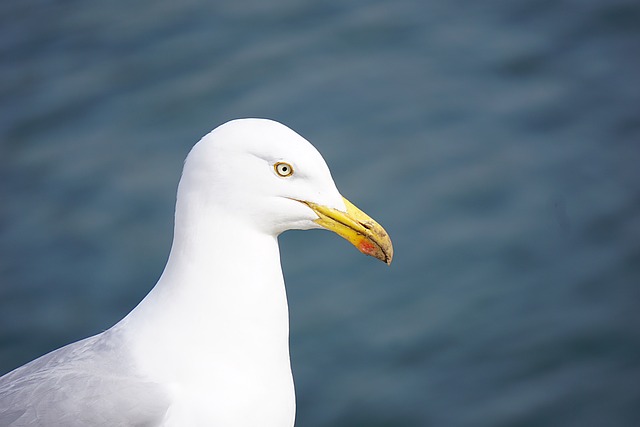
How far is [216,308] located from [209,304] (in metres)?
0.02

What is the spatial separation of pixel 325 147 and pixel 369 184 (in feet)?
1.18

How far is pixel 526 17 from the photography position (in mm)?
5895

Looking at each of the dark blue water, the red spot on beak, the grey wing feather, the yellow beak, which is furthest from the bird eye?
the dark blue water

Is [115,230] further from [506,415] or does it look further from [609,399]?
[609,399]

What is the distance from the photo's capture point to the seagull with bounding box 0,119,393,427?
9.64 feet

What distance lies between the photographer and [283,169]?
9.64 ft

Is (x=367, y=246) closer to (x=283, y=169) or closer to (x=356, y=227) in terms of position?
(x=356, y=227)

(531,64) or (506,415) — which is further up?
(531,64)

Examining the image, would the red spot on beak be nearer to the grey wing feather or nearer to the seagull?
the seagull

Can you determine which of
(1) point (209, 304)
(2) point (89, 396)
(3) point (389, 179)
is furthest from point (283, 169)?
(3) point (389, 179)

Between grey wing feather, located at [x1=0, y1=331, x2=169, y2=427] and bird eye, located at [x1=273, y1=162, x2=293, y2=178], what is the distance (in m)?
0.73

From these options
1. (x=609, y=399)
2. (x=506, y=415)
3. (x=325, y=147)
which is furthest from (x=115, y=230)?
(x=609, y=399)

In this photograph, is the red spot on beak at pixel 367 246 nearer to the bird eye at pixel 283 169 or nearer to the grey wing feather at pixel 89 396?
the bird eye at pixel 283 169

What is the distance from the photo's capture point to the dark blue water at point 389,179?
450 centimetres
